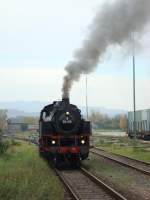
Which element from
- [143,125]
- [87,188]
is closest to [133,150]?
[87,188]

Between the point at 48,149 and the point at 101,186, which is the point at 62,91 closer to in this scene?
the point at 48,149

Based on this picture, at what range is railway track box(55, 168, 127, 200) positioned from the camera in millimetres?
15420

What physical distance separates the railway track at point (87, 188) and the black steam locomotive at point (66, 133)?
7.72ft

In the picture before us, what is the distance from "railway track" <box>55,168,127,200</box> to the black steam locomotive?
235 centimetres

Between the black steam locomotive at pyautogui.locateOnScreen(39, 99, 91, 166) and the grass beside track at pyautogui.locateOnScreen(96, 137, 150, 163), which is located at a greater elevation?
the black steam locomotive at pyautogui.locateOnScreen(39, 99, 91, 166)

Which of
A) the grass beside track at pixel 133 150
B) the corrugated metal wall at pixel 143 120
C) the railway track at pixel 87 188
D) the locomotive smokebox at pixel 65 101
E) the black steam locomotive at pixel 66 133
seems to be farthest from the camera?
the corrugated metal wall at pixel 143 120

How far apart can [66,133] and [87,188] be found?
7.94 metres

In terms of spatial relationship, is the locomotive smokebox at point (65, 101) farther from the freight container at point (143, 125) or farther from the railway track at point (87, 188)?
the freight container at point (143, 125)

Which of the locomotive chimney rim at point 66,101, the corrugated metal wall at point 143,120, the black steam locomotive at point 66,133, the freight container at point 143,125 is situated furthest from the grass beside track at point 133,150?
the freight container at point 143,125

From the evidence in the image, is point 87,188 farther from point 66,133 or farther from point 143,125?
point 143,125

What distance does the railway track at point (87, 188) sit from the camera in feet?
50.6

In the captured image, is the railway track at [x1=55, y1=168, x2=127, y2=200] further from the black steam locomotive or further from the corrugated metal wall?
the corrugated metal wall

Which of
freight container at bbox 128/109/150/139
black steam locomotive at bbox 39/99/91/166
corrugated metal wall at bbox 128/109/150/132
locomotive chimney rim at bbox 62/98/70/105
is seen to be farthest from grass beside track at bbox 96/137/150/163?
freight container at bbox 128/109/150/139

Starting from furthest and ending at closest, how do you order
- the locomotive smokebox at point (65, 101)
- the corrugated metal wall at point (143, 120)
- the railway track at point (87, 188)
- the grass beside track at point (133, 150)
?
1. the corrugated metal wall at point (143, 120)
2. the grass beside track at point (133, 150)
3. the locomotive smokebox at point (65, 101)
4. the railway track at point (87, 188)
